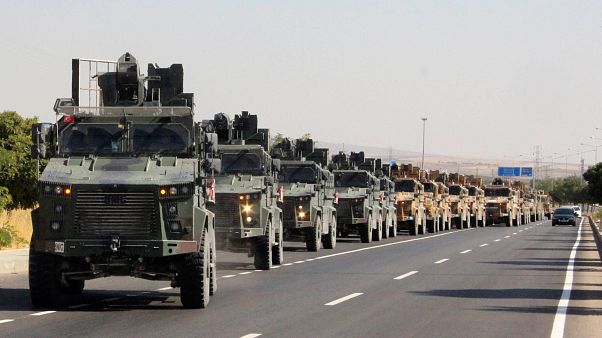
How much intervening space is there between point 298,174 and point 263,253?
10363 millimetres

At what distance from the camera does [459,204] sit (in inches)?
2815

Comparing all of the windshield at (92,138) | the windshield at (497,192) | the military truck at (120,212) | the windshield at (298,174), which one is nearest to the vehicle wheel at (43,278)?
the military truck at (120,212)

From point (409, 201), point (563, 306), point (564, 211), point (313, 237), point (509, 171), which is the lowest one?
point (563, 306)

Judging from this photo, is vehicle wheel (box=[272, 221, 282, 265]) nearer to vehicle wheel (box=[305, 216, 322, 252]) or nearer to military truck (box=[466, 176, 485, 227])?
vehicle wheel (box=[305, 216, 322, 252])

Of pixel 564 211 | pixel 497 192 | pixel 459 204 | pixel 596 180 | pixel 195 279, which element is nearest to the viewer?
pixel 195 279

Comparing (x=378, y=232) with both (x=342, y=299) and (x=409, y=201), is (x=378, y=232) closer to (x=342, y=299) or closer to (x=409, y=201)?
(x=409, y=201)

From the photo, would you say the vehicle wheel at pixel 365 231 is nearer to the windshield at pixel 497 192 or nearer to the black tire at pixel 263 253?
Result: the black tire at pixel 263 253

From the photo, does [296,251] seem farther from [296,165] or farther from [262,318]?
[262,318]

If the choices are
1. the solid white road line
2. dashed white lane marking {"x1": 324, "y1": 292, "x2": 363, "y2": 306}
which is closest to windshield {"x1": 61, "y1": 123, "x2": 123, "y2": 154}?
dashed white lane marking {"x1": 324, "y1": 292, "x2": 363, "y2": 306}

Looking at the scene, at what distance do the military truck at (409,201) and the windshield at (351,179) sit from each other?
343 inches

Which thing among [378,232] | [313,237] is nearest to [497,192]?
[378,232]

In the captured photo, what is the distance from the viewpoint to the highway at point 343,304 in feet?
47.3

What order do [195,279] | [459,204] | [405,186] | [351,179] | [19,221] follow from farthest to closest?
[459,204] < [405,186] < [351,179] < [19,221] < [195,279]

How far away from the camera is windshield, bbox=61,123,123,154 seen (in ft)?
58.4
